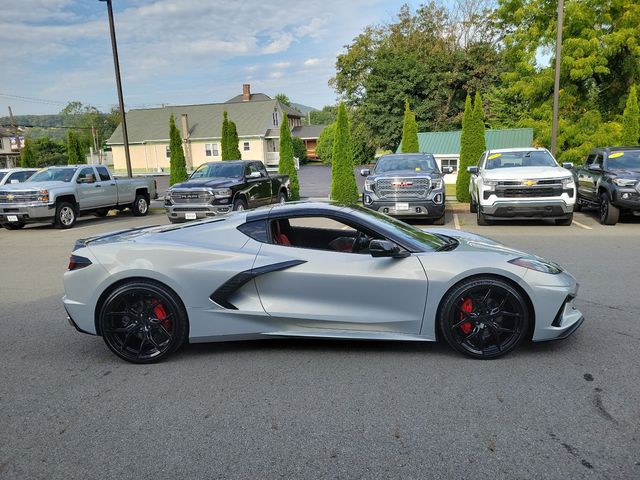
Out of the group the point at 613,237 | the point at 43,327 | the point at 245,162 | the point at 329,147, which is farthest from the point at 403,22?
the point at 43,327

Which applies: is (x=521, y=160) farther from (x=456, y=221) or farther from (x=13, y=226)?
(x=13, y=226)

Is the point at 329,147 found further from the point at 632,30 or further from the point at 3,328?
the point at 3,328

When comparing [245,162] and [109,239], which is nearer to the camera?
[109,239]

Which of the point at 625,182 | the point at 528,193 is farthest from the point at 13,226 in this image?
the point at 625,182

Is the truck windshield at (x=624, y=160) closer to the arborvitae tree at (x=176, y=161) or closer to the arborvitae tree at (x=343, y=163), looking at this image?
the arborvitae tree at (x=343, y=163)

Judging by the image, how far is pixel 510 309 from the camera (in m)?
4.28

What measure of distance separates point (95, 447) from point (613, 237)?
1092 centimetres

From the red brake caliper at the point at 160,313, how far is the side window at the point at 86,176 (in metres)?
13.3

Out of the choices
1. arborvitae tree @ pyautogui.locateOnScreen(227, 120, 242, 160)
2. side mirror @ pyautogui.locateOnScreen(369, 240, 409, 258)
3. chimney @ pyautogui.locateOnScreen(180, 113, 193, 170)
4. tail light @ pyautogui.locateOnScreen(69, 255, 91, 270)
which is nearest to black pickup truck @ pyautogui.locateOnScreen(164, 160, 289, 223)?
arborvitae tree @ pyautogui.locateOnScreen(227, 120, 242, 160)

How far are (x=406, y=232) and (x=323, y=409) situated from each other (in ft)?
6.03

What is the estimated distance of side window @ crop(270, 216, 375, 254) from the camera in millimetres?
4578

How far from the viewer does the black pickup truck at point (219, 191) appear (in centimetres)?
1419

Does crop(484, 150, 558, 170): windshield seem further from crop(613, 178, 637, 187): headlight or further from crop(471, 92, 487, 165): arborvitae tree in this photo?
crop(471, 92, 487, 165): arborvitae tree

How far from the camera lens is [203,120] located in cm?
5969
